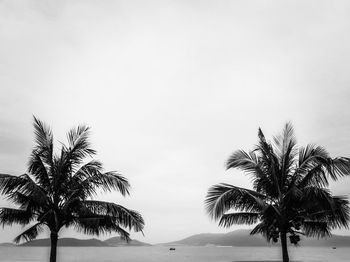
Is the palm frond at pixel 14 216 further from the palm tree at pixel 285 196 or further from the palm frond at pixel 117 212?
the palm tree at pixel 285 196

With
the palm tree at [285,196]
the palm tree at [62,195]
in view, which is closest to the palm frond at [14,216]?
the palm tree at [62,195]

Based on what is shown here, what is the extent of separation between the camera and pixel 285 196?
14.9 metres

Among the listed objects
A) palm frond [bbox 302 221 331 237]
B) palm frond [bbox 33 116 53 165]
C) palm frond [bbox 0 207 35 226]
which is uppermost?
palm frond [bbox 33 116 53 165]

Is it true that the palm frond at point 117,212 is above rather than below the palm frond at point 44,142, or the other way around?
below

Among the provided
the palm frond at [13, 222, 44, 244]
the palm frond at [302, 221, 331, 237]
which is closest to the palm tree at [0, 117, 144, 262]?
the palm frond at [13, 222, 44, 244]

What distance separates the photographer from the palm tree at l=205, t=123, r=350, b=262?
14.6 meters

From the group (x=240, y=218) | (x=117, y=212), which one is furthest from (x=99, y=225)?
(x=240, y=218)

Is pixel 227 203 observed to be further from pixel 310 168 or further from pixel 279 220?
pixel 310 168

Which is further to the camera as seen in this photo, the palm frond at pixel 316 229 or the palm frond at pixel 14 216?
the palm frond at pixel 316 229

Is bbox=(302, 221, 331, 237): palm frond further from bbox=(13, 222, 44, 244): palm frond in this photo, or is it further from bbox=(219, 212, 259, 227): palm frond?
bbox=(13, 222, 44, 244): palm frond

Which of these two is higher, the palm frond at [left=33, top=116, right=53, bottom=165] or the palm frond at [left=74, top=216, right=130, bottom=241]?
the palm frond at [left=33, top=116, right=53, bottom=165]

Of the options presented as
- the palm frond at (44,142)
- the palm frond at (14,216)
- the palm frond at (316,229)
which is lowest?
the palm frond at (316,229)

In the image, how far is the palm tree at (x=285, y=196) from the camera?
47.9 feet

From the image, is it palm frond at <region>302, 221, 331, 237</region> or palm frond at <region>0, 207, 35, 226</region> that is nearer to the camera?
palm frond at <region>0, 207, 35, 226</region>
